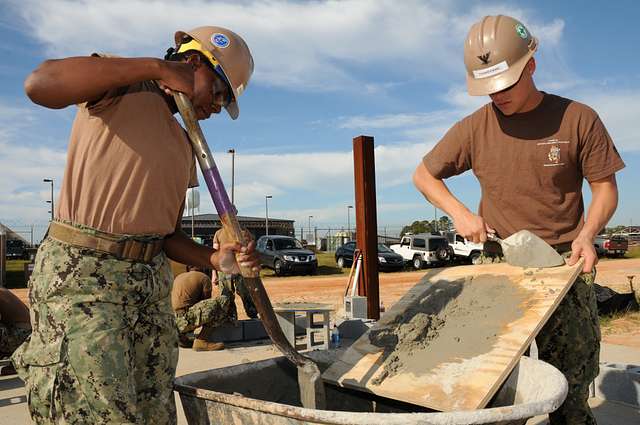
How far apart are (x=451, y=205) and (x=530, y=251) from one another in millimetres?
461

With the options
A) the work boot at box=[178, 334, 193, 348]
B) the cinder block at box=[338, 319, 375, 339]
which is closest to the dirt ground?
the cinder block at box=[338, 319, 375, 339]

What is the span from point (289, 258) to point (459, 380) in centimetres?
1747

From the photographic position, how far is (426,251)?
71.4 feet

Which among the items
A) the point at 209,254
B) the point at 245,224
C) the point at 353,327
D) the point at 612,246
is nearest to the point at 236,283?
the point at 353,327

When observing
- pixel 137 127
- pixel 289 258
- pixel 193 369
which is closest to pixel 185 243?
pixel 137 127

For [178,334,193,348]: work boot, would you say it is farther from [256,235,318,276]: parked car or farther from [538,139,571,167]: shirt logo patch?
[256,235,318,276]: parked car

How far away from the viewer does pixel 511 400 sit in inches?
87.4

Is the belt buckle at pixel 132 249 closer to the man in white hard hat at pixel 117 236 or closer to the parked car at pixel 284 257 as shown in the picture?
the man in white hard hat at pixel 117 236

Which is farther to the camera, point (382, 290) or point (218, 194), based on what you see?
point (382, 290)

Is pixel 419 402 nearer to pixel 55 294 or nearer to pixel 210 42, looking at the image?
pixel 55 294

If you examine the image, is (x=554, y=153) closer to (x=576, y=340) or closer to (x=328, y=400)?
(x=576, y=340)

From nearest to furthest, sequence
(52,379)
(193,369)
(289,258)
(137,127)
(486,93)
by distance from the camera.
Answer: (52,379) → (137,127) → (486,93) → (193,369) → (289,258)

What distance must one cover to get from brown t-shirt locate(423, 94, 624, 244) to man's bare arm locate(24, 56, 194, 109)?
1.68m

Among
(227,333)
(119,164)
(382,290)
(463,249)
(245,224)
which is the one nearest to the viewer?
(119,164)
